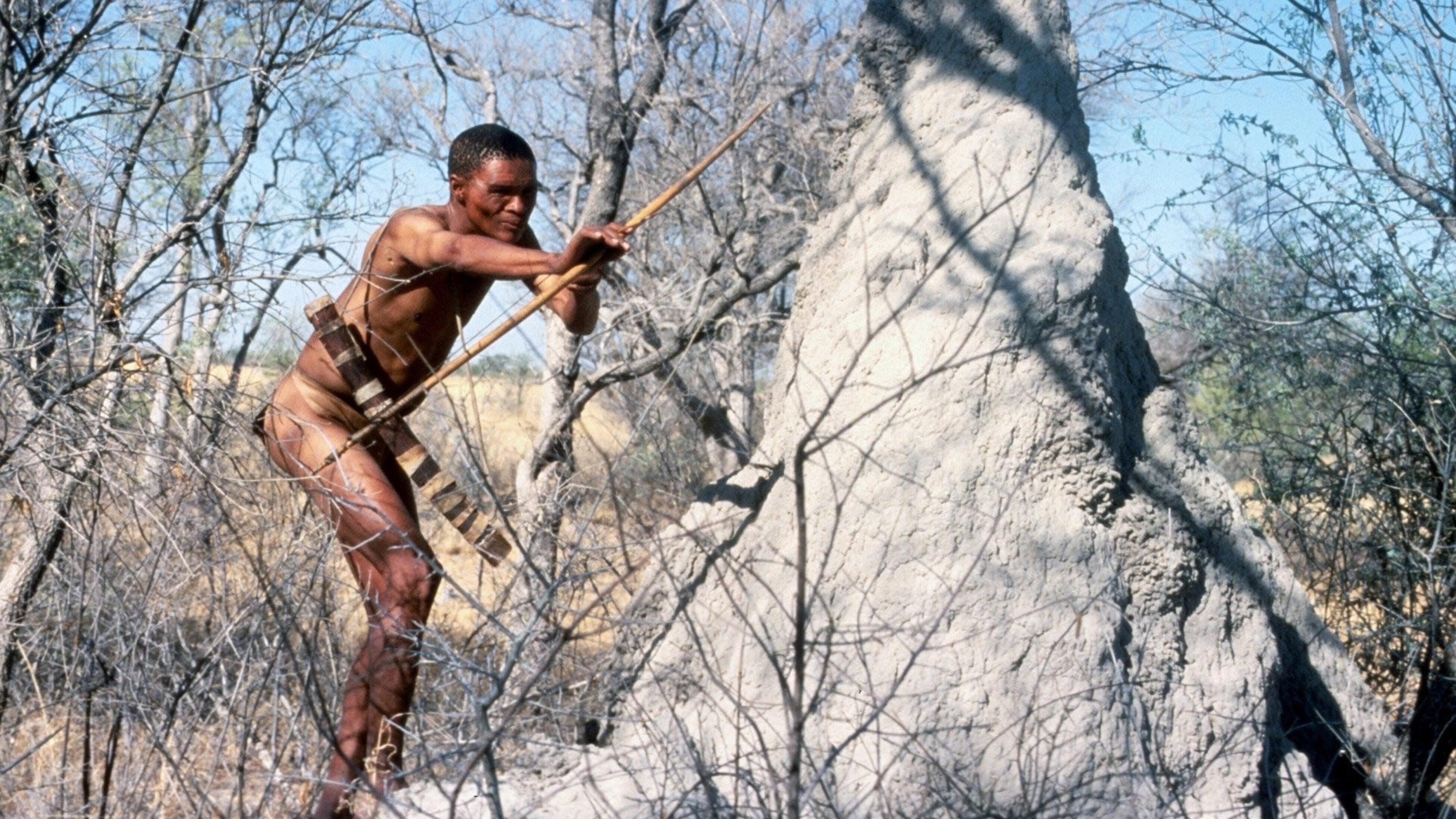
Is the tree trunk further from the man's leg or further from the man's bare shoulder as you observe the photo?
the man's bare shoulder

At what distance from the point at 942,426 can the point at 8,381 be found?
203 centimetres

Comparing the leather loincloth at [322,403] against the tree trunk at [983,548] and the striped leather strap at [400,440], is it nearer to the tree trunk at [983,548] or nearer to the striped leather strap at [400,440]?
the striped leather strap at [400,440]

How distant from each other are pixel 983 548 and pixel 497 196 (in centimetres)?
147

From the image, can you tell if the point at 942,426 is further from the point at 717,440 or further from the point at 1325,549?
the point at 717,440

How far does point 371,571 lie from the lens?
3.26 meters

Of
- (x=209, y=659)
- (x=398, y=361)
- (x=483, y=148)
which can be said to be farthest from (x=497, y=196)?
(x=209, y=659)

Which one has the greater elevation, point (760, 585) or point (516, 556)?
point (516, 556)

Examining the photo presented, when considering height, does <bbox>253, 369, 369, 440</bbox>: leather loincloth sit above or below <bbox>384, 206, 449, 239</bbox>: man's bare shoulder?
below

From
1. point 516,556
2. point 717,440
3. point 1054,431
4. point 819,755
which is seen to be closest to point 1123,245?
point 1054,431

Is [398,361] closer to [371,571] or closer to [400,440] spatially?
[400,440]

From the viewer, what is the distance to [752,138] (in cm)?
913

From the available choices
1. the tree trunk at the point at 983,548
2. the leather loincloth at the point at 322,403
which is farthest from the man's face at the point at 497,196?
the tree trunk at the point at 983,548

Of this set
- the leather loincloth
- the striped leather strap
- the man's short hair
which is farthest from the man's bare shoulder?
the leather loincloth

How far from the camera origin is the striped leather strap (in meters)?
3.31
